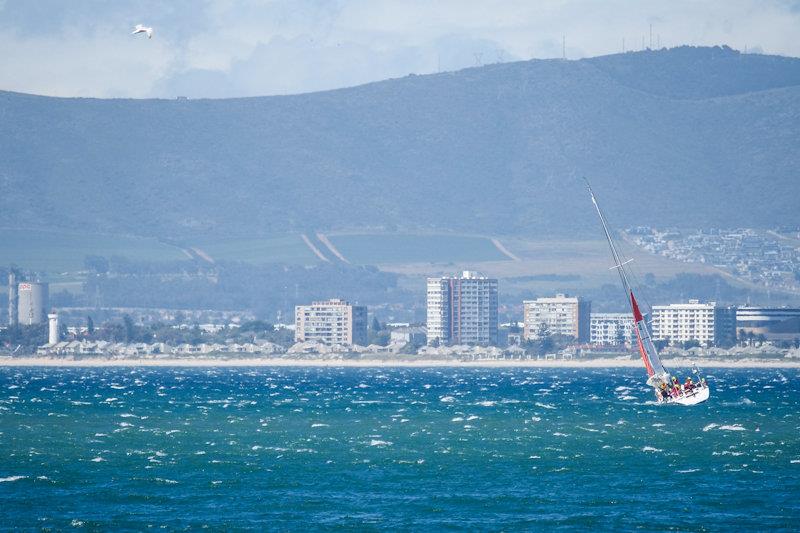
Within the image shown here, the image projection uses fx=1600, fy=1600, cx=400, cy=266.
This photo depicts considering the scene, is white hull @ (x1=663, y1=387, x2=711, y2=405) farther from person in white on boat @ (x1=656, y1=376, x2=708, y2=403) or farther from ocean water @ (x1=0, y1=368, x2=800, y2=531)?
ocean water @ (x1=0, y1=368, x2=800, y2=531)

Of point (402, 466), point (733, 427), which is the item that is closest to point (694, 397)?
point (733, 427)

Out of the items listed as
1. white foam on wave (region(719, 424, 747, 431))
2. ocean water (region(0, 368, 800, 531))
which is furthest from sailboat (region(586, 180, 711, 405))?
white foam on wave (region(719, 424, 747, 431))

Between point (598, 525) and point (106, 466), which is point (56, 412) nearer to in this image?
point (106, 466)

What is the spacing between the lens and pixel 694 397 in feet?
431

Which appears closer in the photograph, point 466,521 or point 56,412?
point 466,521

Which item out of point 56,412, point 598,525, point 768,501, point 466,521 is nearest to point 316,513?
point 466,521

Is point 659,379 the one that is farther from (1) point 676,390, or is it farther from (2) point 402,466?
(2) point 402,466

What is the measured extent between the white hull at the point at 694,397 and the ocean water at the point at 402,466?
54.4 inches

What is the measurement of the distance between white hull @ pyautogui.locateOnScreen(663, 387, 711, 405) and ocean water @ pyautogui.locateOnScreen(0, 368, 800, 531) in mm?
1382

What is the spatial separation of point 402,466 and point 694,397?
2022 inches

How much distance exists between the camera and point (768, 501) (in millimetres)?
71500

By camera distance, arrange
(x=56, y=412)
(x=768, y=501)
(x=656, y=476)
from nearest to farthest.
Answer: (x=768, y=501) < (x=656, y=476) < (x=56, y=412)

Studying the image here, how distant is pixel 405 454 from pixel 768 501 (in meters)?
26.6

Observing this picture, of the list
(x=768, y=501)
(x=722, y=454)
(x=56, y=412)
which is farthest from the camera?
(x=56, y=412)
